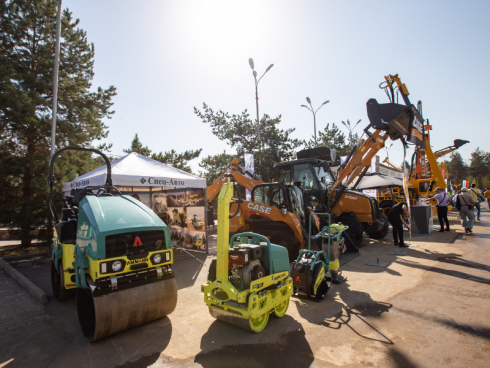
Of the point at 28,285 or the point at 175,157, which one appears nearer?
the point at 28,285

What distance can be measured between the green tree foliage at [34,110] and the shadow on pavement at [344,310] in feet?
30.4

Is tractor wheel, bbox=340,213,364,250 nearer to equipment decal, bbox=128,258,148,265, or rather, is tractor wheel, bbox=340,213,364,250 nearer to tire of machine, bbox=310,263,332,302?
tire of machine, bbox=310,263,332,302

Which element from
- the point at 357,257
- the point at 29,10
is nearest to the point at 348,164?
the point at 357,257

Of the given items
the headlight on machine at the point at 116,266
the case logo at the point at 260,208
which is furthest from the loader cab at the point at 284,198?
the headlight on machine at the point at 116,266

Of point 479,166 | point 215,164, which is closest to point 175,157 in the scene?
point 215,164

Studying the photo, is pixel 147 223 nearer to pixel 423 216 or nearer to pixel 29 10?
pixel 423 216

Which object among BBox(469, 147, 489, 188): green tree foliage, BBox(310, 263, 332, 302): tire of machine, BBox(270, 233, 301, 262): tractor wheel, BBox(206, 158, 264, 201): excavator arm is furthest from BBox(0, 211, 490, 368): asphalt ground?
BBox(469, 147, 489, 188): green tree foliage

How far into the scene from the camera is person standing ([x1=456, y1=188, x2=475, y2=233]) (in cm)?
1034

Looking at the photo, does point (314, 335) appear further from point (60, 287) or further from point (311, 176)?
point (311, 176)

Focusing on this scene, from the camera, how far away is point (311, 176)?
9250 millimetres

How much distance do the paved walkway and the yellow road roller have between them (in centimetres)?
95

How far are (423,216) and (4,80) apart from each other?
1562 cm

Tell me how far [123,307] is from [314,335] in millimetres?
2387

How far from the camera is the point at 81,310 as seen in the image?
12.4 feet
